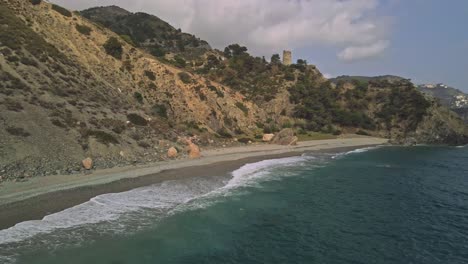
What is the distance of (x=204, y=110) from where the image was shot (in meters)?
64.1

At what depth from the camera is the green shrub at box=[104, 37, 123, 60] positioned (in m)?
62.3

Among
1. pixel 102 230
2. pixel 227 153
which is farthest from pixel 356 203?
pixel 227 153

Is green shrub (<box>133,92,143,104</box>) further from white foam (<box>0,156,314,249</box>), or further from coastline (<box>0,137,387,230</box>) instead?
white foam (<box>0,156,314,249</box>)

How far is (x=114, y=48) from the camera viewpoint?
6284 cm

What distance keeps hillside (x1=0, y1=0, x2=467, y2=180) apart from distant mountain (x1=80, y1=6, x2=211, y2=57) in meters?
18.5

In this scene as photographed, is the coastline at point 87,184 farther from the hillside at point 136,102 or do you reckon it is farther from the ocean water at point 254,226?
the hillside at point 136,102

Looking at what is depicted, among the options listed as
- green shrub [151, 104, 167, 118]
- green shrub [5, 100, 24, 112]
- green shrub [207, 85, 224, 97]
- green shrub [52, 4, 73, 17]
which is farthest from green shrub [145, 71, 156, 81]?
green shrub [5, 100, 24, 112]

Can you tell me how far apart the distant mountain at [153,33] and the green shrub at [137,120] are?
7686 cm

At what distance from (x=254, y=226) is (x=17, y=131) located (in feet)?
73.9

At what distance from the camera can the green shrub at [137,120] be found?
150 ft

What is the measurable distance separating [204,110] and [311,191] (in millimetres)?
37966

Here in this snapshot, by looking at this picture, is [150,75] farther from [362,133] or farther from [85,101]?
[362,133]

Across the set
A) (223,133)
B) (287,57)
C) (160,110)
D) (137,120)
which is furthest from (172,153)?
(287,57)

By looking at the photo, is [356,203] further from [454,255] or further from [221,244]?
[221,244]
